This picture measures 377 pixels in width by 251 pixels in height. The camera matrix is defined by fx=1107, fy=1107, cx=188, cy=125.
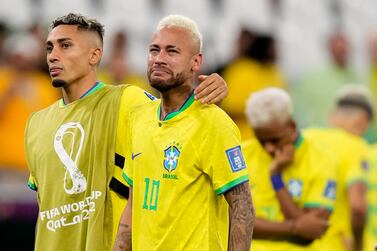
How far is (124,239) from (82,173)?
0.53 m

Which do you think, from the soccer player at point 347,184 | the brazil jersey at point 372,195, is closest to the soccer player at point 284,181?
the soccer player at point 347,184

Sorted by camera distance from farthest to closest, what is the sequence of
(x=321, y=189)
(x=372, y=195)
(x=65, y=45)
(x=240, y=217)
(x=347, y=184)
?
(x=372, y=195), (x=347, y=184), (x=321, y=189), (x=65, y=45), (x=240, y=217)

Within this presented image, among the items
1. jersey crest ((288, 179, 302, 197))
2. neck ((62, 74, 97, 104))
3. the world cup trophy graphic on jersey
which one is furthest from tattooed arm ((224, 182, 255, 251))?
jersey crest ((288, 179, 302, 197))

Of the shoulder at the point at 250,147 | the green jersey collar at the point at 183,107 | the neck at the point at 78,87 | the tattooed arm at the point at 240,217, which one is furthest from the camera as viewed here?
the shoulder at the point at 250,147

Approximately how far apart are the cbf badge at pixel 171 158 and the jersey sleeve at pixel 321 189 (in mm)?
2156

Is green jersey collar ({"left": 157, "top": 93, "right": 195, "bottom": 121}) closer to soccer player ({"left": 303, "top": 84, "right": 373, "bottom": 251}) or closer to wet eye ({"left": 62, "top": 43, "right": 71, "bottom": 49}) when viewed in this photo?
wet eye ({"left": 62, "top": 43, "right": 71, "bottom": 49})

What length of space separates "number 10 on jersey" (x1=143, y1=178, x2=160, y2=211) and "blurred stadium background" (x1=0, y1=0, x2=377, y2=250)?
5295mm

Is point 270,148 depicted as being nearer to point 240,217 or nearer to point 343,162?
point 343,162

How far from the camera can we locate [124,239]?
6.26 metres

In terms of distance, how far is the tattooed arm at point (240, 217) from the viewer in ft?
19.2

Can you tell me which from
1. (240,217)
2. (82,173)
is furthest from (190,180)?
(82,173)

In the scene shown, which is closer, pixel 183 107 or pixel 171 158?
pixel 171 158

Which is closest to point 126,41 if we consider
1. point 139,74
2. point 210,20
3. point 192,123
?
point 139,74

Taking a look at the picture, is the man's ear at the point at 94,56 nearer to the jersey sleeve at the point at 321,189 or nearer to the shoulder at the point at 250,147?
the shoulder at the point at 250,147
